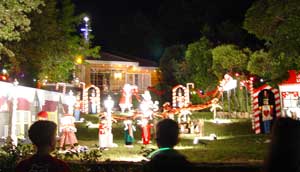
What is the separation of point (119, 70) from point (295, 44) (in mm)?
32497

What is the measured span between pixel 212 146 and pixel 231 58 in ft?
47.2

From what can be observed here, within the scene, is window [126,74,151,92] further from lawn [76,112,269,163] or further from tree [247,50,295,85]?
tree [247,50,295,85]

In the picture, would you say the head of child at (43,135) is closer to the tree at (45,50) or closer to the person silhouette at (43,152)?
the person silhouette at (43,152)

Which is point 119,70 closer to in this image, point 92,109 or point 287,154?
point 92,109

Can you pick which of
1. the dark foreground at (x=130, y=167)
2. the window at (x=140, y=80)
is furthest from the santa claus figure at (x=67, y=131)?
the window at (x=140, y=80)

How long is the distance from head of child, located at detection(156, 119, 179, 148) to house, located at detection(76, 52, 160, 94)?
39214mm

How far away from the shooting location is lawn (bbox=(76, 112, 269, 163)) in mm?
12712

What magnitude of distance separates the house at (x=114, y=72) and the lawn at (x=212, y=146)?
15676mm

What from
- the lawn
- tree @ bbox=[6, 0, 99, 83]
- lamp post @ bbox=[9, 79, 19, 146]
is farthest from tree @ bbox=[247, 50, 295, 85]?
tree @ bbox=[6, 0, 99, 83]

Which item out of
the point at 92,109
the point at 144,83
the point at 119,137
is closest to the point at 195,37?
the point at 144,83

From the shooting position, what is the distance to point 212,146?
1644 centimetres

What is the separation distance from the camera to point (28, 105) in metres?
16.8

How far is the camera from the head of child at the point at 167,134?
391 centimetres

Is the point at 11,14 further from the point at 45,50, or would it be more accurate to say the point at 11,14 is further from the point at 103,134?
the point at 45,50
